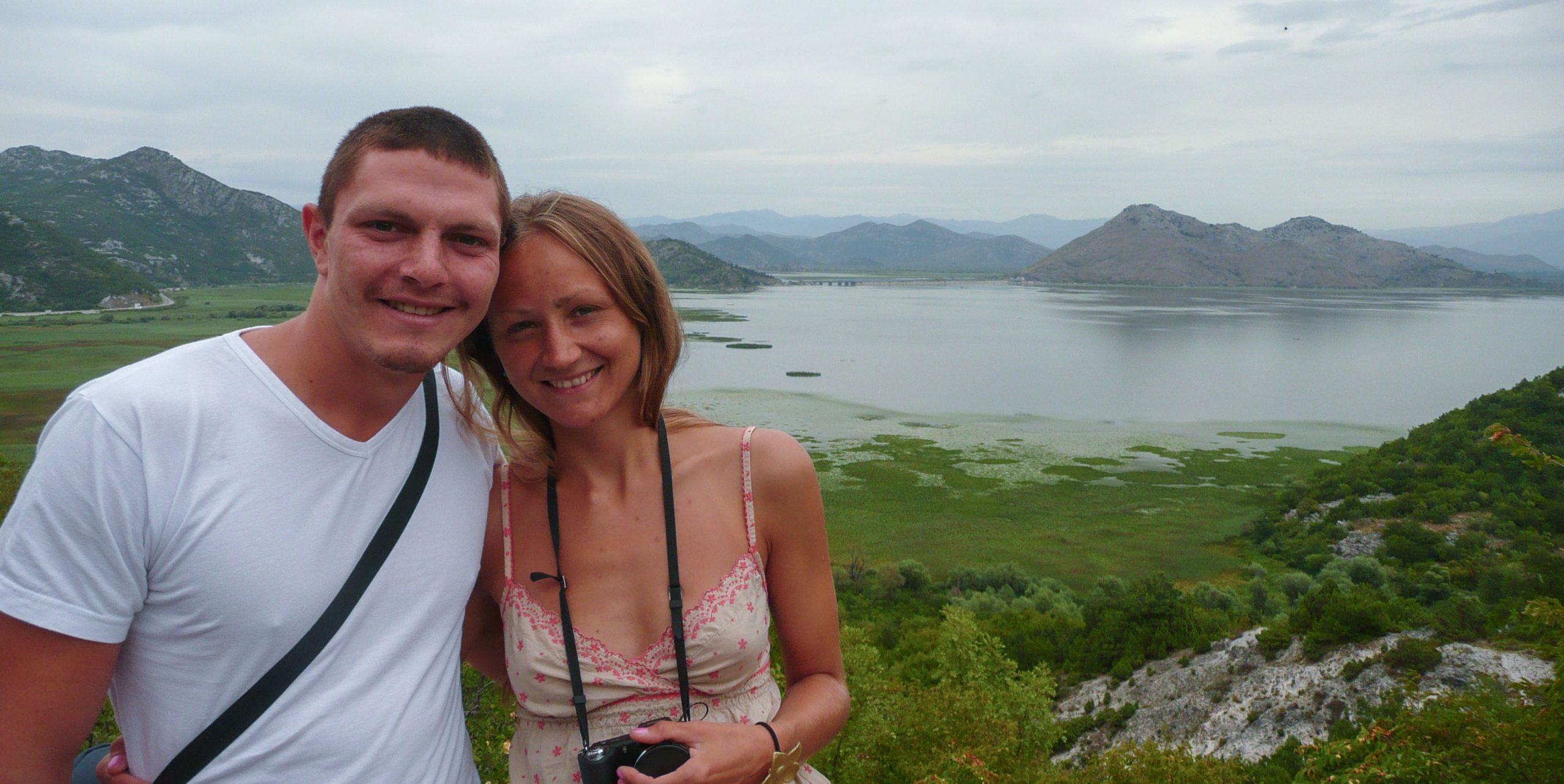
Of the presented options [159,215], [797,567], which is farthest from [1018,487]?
[159,215]

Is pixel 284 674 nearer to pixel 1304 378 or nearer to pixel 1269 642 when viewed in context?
pixel 1269 642

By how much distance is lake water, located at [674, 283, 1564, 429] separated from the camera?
51.5 metres

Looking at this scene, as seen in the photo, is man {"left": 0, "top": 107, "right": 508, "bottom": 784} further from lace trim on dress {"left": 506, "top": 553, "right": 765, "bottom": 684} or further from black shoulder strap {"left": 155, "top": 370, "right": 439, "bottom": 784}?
lace trim on dress {"left": 506, "top": 553, "right": 765, "bottom": 684}

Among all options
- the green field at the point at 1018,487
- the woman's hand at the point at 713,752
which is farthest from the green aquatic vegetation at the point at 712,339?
the woman's hand at the point at 713,752

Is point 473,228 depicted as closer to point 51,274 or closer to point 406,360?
point 406,360

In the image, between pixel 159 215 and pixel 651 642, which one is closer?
pixel 651 642

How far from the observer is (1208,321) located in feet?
351

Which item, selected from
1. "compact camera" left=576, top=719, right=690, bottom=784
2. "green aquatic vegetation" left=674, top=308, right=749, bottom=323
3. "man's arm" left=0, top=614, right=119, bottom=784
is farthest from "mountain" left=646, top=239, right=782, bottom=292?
"man's arm" left=0, top=614, right=119, bottom=784

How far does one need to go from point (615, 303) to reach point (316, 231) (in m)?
0.77

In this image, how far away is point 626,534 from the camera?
2.52 meters

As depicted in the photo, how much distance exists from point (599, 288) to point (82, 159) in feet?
736

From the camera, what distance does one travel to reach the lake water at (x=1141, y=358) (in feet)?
169

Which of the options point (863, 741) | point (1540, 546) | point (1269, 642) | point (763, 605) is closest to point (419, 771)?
point (763, 605)

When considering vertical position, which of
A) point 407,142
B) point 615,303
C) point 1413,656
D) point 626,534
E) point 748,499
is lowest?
point 1413,656
